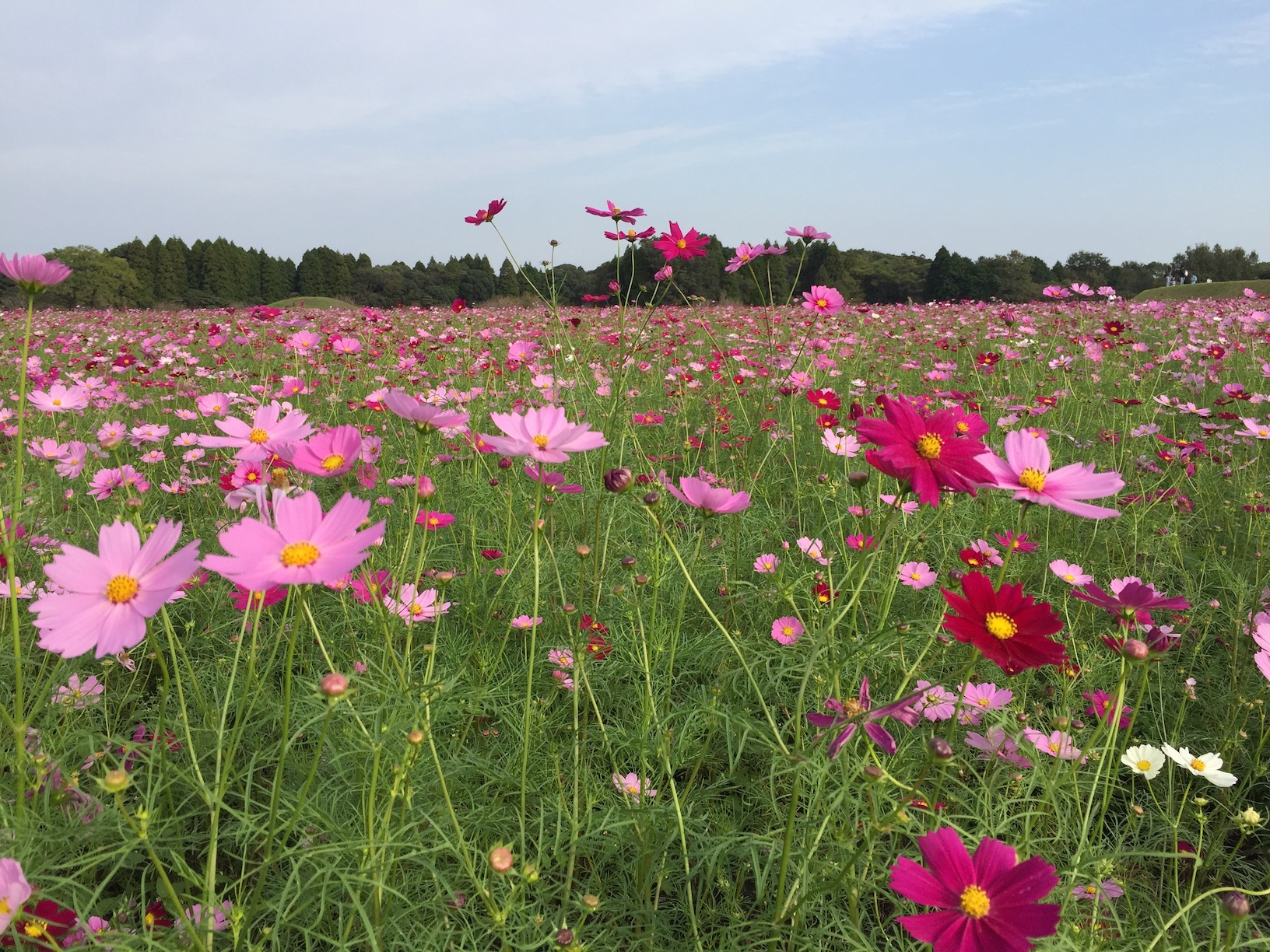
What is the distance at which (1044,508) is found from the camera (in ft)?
6.97

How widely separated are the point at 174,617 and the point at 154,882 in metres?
0.74

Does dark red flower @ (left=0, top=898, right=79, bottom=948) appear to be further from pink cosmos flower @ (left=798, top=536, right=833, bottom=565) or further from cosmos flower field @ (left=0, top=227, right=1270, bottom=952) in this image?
pink cosmos flower @ (left=798, top=536, right=833, bottom=565)

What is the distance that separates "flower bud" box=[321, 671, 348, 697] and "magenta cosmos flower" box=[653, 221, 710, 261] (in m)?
1.50

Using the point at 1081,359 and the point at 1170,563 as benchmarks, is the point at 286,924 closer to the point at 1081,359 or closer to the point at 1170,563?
the point at 1170,563

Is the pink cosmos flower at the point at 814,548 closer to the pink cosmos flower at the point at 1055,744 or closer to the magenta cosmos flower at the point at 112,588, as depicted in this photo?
the pink cosmos flower at the point at 1055,744

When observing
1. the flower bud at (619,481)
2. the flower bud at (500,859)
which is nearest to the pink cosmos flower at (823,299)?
the flower bud at (619,481)

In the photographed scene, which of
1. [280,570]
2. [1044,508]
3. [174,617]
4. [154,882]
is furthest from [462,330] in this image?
[280,570]

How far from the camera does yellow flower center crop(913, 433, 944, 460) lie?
0.71 meters

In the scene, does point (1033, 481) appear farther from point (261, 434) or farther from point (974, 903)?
point (261, 434)

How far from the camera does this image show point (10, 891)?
0.60m

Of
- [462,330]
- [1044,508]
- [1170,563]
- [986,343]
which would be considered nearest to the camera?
[1170,563]

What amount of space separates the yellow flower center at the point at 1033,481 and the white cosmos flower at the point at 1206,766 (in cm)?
47

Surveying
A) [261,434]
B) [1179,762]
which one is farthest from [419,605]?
[1179,762]

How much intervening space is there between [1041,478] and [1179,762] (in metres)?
0.51
